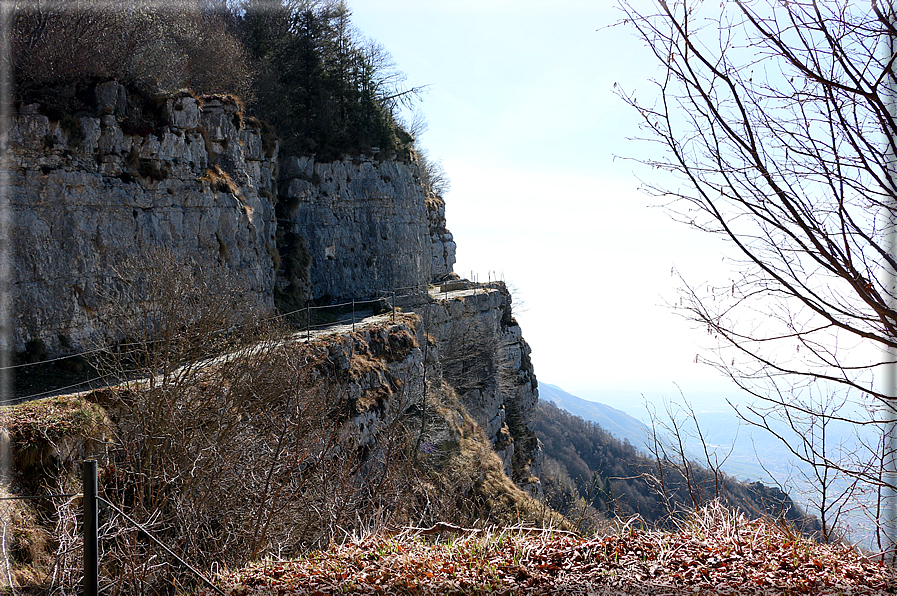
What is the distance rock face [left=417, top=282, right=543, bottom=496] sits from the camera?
25.6 m

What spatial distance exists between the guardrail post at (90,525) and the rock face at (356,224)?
20.6 m

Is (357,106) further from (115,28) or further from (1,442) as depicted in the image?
(1,442)

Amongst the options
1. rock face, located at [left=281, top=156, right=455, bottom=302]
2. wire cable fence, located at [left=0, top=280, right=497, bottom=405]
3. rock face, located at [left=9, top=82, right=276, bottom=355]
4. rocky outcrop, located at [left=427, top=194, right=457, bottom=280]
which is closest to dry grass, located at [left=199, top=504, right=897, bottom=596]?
wire cable fence, located at [left=0, top=280, right=497, bottom=405]

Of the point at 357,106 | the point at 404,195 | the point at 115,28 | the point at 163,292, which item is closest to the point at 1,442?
the point at 163,292

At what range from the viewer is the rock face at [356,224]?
930 inches

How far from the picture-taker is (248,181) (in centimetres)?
1866

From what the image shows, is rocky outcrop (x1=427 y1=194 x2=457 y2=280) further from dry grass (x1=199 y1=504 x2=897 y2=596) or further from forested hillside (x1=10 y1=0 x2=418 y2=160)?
dry grass (x1=199 y1=504 x2=897 y2=596)

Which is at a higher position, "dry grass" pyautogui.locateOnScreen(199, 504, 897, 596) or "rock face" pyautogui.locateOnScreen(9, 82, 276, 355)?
"rock face" pyautogui.locateOnScreen(9, 82, 276, 355)

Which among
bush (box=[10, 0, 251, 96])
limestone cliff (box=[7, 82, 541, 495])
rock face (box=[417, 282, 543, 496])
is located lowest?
rock face (box=[417, 282, 543, 496])

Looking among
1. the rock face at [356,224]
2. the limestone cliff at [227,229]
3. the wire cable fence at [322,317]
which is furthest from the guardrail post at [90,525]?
the rock face at [356,224]

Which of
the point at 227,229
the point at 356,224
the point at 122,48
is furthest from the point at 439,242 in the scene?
the point at 122,48

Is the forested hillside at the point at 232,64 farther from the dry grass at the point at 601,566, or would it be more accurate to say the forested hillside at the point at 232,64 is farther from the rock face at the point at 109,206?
the dry grass at the point at 601,566

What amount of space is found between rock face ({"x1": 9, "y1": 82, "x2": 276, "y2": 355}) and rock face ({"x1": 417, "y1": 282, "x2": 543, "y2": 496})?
31.1 feet

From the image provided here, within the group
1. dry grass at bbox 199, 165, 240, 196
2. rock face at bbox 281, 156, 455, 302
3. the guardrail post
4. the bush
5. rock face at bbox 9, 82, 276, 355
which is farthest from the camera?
rock face at bbox 281, 156, 455, 302
